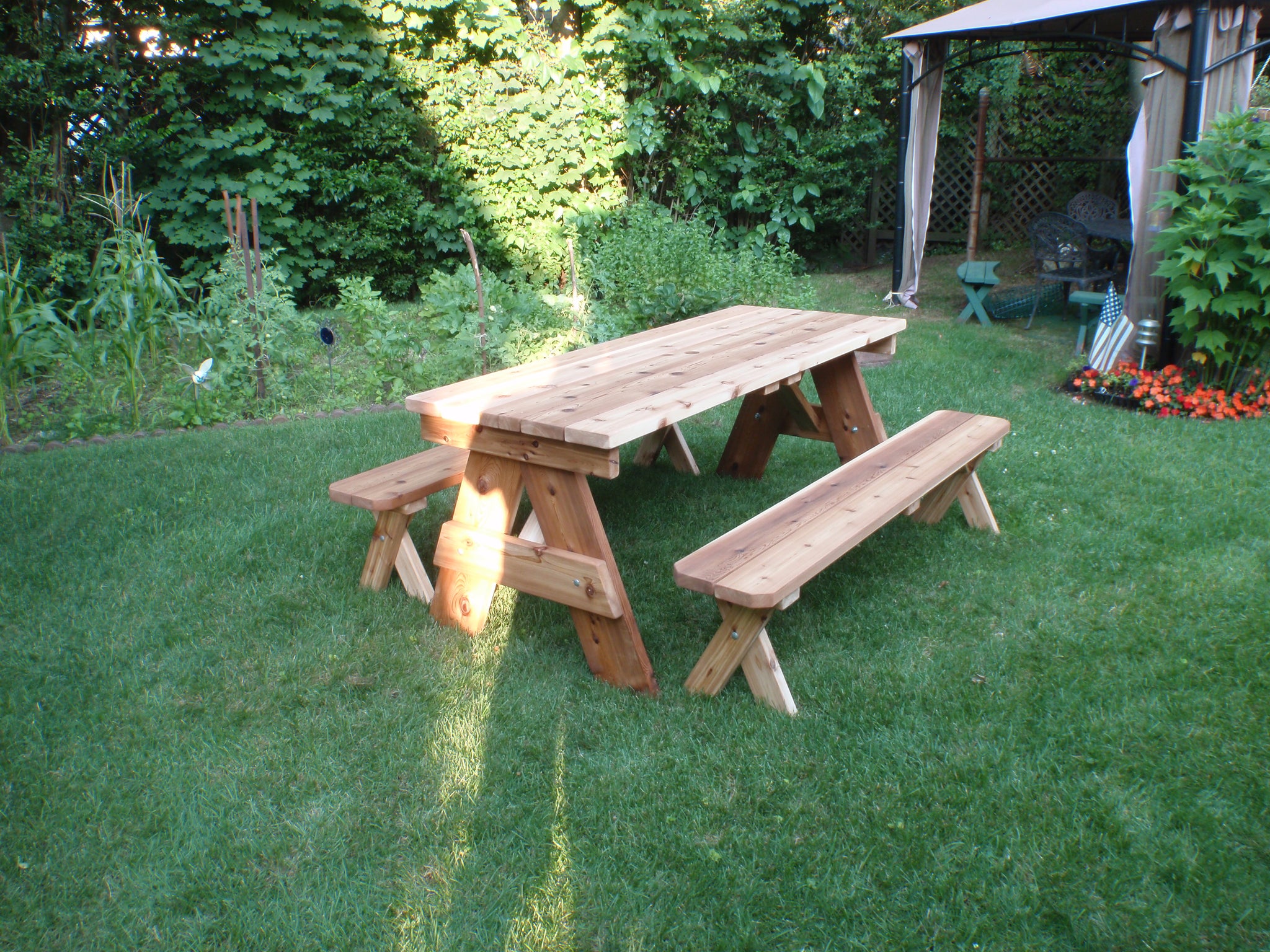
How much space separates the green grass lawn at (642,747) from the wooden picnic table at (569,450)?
188 millimetres

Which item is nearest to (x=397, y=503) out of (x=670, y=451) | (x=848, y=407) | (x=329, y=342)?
(x=670, y=451)

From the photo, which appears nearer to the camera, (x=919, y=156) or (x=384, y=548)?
(x=384, y=548)

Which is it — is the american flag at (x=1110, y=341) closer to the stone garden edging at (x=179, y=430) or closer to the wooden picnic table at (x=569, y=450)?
the wooden picnic table at (x=569, y=450)

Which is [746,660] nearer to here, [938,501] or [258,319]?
[938,501]

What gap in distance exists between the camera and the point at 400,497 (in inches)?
115

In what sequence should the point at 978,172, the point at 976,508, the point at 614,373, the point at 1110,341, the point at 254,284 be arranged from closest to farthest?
1. the point at 614,373
2. the point at 976,508
3. the point at 254,284
4. the point at 1110,341
5. the point at 978,172

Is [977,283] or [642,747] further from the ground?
[977,283]

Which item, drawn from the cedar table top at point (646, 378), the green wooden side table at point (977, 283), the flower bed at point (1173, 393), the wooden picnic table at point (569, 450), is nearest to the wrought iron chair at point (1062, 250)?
the green wooden side table at point (977, 283)

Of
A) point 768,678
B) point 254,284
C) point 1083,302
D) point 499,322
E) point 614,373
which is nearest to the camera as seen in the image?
point 768,678

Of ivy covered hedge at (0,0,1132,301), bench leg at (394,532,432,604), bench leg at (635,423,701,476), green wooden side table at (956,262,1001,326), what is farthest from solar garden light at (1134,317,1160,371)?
bench leg at (394,532,432,604)

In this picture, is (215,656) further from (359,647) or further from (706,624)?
(706,624)

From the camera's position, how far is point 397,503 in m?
2.91

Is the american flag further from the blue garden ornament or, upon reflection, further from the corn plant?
the corn plant

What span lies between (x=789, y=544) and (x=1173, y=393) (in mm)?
3568
